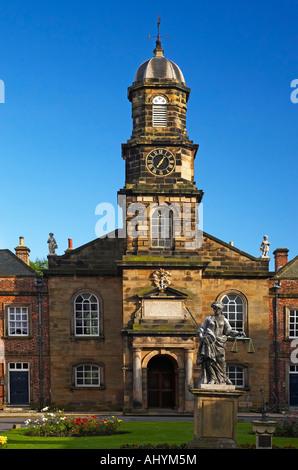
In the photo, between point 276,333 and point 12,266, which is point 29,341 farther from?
point 276,333

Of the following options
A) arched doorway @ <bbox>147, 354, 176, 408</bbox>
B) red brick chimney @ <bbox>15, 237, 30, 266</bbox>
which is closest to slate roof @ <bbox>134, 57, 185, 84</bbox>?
red brick chimney @ <bbox>15, 237, 30, 266</bbox>

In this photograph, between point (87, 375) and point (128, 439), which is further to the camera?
point (87, 375)

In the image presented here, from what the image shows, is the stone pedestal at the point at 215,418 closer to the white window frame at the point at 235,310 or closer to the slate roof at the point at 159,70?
the white window frame at the point at 235,310

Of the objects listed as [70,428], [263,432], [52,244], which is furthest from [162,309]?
[263,432]

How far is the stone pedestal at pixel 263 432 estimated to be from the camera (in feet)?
60.4

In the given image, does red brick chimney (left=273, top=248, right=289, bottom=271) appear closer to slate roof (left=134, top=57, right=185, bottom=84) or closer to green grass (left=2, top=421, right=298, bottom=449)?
slate roof (left=134, top=57, right=185, bottom=84)

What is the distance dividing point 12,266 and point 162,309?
1023cm

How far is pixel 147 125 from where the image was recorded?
37781 millimetres

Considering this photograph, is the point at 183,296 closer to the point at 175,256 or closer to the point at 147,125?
the point at 175,256

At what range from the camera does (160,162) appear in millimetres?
37375

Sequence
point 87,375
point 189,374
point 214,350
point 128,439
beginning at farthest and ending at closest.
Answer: point 87,375
point 189,374
point 128,439
point 214,350

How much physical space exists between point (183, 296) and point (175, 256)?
2.14 m

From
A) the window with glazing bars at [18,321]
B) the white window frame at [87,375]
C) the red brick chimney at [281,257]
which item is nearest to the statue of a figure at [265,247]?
the red brick chimney at [281,257]
